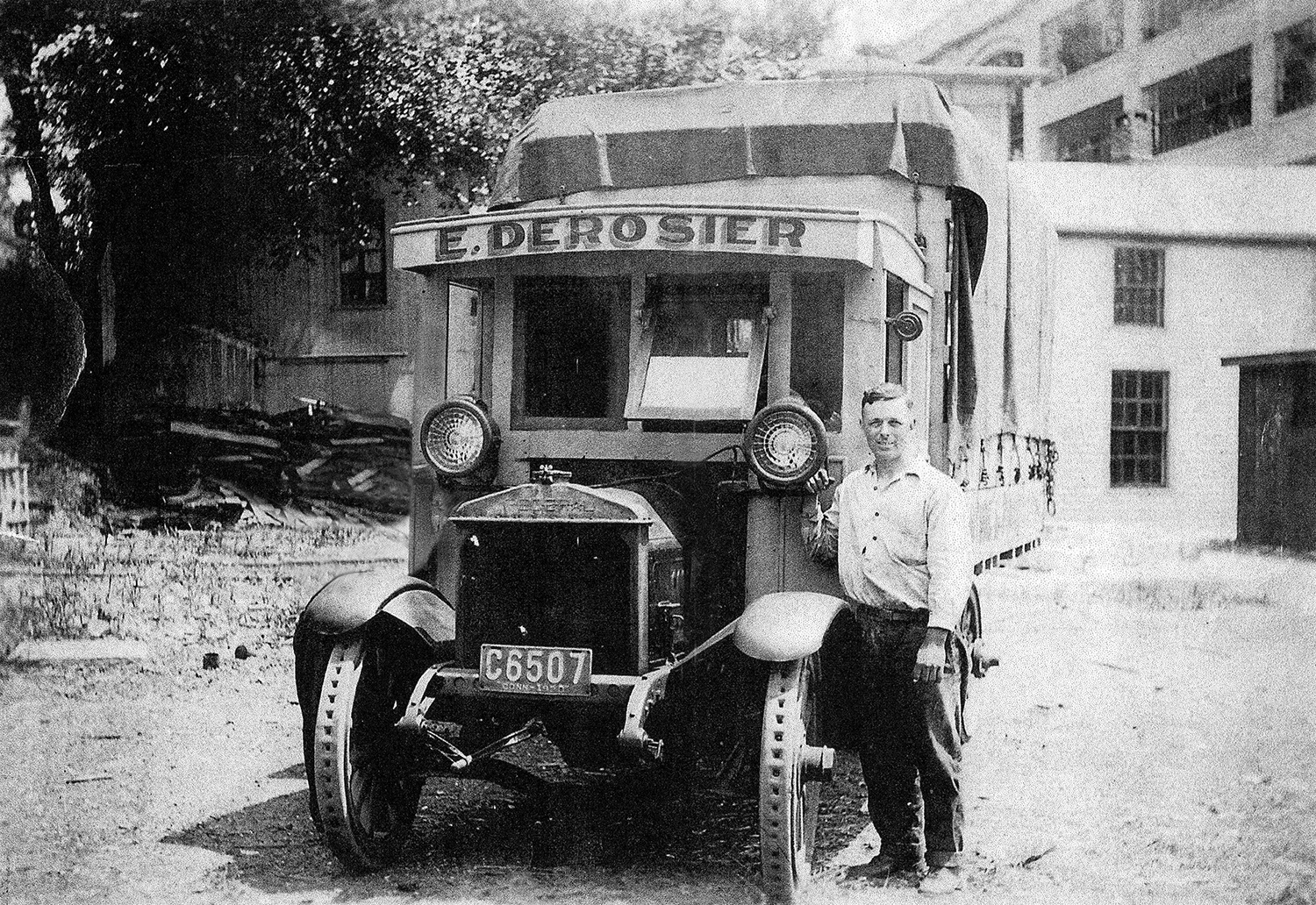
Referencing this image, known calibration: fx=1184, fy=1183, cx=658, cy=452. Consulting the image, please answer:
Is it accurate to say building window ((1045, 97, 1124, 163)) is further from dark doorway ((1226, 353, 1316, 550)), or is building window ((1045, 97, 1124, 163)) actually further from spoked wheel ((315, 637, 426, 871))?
spoked wheel ((315, 637, 426, 871))

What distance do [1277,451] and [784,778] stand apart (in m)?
5.57

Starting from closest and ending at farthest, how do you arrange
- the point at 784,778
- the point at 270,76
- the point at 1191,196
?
the point at 784,778 < the point at 270,76 < the point at 1191,196

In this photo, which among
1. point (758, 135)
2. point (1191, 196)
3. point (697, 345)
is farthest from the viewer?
point (1191, 196)

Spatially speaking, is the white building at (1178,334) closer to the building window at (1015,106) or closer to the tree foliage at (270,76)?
the building window at (1015,106)

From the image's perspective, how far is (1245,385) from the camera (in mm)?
7332

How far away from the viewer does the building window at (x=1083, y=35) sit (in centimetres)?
548

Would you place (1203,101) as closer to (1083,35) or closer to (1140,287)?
(1083,35)

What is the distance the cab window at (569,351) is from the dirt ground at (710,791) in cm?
150

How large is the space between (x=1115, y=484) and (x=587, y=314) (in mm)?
8345

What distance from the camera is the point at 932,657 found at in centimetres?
396

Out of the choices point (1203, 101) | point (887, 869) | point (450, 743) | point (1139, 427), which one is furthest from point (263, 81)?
point (1139, 427)

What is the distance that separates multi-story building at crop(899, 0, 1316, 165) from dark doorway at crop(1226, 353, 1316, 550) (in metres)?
1.48

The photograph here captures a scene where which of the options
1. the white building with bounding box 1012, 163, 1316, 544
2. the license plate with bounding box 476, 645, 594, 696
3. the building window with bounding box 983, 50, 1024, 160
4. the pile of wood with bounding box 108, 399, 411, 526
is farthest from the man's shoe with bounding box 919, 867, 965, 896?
the pile of wood with bounding box 108, 399, 411, 526

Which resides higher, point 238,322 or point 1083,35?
point 1083,35
